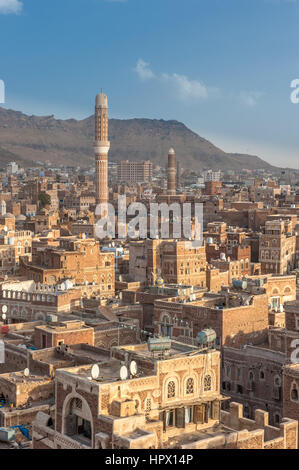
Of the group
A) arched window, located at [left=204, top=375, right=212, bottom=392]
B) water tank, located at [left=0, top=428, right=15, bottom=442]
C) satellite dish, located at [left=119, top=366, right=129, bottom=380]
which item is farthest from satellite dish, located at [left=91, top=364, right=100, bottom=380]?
water tank, located at [left=0, top=428, right=15, bottom=442]

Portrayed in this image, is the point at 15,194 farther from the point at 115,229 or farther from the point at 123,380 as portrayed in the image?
the point at 123,380

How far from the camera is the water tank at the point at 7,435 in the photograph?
43.8 ft

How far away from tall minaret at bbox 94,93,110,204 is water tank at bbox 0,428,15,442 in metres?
49.7

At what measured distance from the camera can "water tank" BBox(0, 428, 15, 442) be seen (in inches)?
526

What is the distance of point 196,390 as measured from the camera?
1295 centimetres

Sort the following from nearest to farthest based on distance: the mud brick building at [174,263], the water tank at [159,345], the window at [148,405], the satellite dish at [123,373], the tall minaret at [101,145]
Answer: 1. the satellite dish at [123,373]
2. the window at [148,405]
3. the water tank at [159,345]
4. the mud brick building at [174,263]
5. the tall minaret at [101,145]

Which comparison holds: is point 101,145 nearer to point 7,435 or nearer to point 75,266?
point 75,266

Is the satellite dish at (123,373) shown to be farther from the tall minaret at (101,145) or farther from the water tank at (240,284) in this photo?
the tall minaret at (101,145)

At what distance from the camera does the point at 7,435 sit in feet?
43.9

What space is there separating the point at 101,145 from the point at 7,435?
50.1 m

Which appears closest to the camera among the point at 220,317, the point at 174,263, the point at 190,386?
the point at 190,386

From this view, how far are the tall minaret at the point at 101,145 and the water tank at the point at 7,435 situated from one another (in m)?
49.7

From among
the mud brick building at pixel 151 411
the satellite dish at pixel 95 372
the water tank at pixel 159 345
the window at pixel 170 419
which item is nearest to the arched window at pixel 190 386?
the mud brick building at pixel 151 411

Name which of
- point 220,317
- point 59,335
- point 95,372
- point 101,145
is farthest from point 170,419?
point 101,145
